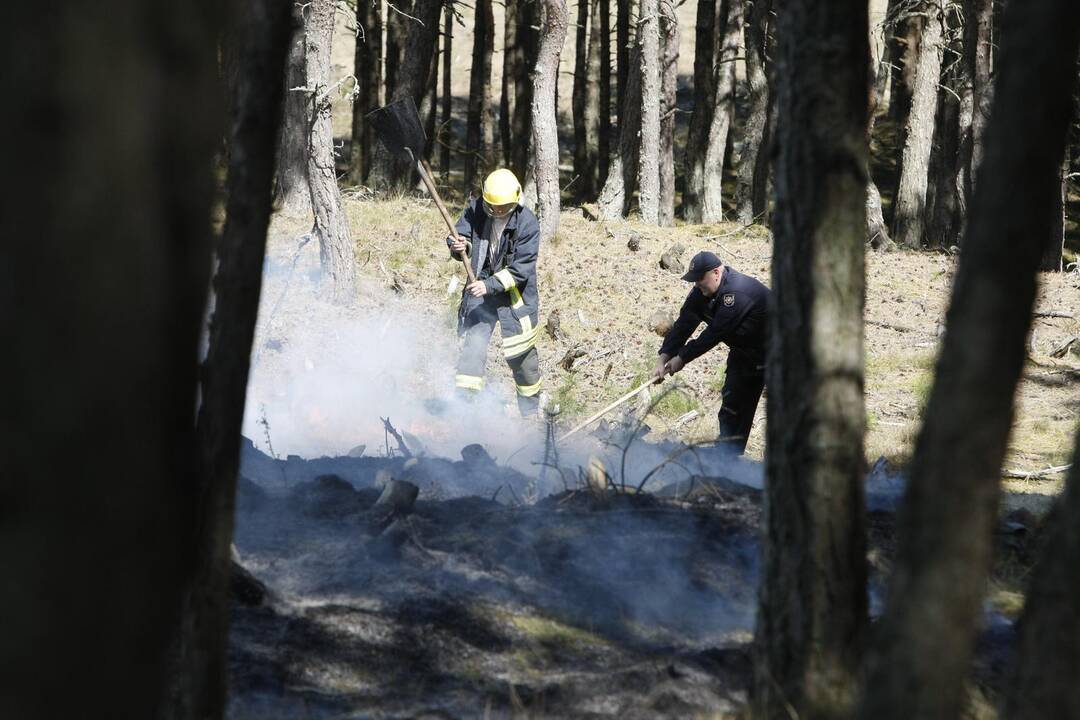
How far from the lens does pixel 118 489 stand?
1.49 m

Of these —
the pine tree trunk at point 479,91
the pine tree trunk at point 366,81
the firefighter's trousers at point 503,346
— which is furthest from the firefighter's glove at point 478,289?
the pine tree trunk at point 479,91

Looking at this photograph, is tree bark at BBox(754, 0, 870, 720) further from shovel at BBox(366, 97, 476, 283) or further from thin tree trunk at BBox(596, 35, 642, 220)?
thin tree trunk at BBox(596, 35, 642, 220)

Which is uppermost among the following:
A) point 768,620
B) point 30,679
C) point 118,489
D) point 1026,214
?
point 1026,214

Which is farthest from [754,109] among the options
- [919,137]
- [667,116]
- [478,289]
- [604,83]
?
[478,289]

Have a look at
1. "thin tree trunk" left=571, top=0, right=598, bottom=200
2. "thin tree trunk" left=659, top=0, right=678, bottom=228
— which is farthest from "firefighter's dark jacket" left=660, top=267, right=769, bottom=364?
"thin tree trunk" left=571, top=0, right=598, bottom=200

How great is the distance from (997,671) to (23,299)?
3.99 metres

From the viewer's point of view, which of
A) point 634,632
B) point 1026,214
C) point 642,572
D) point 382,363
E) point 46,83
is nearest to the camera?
point 46,83

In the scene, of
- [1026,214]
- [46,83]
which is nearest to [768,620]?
[1026,214]

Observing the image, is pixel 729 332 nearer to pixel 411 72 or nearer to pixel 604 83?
pixel 411 72

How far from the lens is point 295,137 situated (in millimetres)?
14195

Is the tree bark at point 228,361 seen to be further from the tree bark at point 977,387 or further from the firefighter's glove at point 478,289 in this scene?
the firefighter's glove at point 478,289

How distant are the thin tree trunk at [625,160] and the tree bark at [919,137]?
422cm

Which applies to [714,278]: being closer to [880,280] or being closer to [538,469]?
[538,469]

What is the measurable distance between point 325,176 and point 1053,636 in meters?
10.7
